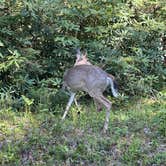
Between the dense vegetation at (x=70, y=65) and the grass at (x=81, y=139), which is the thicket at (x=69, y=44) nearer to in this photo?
the dense vegetation at (x=70, y=65)

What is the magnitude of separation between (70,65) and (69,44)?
1.48ft

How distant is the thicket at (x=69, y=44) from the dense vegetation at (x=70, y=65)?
0.06 feet

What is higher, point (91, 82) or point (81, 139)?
point (91, 82)

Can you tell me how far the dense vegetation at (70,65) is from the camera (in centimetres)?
688

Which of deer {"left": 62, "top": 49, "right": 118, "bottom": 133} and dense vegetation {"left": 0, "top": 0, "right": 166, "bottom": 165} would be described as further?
deer {"left": 62, "top": 49, "right": 118, "bottom": 133}

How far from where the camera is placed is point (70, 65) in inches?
384

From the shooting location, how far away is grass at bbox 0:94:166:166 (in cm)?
666

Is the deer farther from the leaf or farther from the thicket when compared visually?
the thicket

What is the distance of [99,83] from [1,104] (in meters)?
1.82

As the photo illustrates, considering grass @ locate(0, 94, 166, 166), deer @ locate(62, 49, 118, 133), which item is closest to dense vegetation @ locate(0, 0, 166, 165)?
grass @ locate(0, 94, 166, 166)

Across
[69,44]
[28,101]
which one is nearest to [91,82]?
[28,101]

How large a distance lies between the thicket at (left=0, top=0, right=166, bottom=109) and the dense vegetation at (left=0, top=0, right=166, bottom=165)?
0.02 metres

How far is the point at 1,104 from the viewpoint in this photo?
8.53 meters

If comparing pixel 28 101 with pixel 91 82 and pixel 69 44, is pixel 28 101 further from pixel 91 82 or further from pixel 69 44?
pixel 69 44
